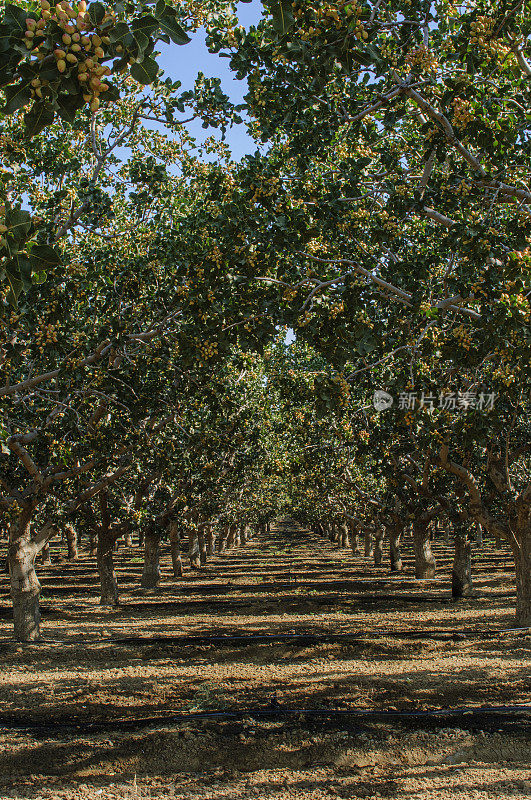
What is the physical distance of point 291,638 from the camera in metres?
13.0

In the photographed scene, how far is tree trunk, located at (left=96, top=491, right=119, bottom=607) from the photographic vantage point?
17.8 m

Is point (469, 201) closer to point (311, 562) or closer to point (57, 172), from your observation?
point (57, 172)

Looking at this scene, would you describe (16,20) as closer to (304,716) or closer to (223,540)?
(304,716)

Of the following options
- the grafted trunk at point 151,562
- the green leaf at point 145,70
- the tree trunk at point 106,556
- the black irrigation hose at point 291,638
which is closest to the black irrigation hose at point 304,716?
the black irrigation hose at point 291,638

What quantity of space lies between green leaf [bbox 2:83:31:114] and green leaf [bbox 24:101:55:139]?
0.06m

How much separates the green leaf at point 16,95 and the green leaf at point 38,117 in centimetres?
6

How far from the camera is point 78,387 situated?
927cm

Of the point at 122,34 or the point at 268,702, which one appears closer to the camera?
the point at 122,34

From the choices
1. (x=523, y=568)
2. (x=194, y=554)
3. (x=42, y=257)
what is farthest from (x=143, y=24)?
(x=194, y=554)

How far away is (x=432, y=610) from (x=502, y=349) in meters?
12.4

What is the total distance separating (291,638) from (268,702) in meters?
4.69

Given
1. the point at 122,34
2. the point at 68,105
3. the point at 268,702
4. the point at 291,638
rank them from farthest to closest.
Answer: the point at 291,638
the point at 268,702
the point at 68,105
the point at 122,34

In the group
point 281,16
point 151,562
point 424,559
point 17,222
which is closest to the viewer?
point 17,222

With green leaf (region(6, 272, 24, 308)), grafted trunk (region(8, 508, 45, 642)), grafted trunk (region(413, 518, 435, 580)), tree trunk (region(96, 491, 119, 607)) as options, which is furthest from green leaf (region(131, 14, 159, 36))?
grafted trunk (region(413, 518, 435, 580))
